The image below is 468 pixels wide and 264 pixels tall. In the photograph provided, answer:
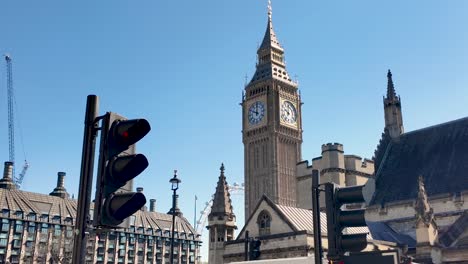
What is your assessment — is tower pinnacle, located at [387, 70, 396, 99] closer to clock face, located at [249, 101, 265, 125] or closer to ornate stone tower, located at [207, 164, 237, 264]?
ornate stone tower, located at [207, 164, 237, 264]

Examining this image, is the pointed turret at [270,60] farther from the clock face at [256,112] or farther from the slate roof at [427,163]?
the slate roof at [427,163]

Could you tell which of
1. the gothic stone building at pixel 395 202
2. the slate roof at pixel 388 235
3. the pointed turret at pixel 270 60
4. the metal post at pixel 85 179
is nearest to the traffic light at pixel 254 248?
the gothic stone building at pixel 395 202

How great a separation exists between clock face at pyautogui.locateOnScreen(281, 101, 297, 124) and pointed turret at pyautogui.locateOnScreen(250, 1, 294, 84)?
5.47 m

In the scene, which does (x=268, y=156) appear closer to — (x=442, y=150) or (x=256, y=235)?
(x=442, y=150)

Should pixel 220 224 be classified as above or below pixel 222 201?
below

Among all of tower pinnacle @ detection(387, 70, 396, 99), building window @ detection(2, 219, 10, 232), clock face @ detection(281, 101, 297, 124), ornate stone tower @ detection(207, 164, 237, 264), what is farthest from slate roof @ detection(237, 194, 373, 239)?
building window @ detection(2, 219, 10, 232)

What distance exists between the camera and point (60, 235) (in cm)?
9400

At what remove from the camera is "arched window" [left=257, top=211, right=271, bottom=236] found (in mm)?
40500

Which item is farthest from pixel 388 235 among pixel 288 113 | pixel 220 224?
pixel 288 113

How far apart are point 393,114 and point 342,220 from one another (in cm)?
5411

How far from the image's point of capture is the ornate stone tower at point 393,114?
58.3m

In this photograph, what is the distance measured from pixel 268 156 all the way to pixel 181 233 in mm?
49622

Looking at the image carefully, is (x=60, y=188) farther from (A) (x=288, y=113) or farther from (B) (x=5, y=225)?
(A) (x=288, y=113)

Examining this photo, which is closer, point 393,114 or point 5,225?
point 393,114
